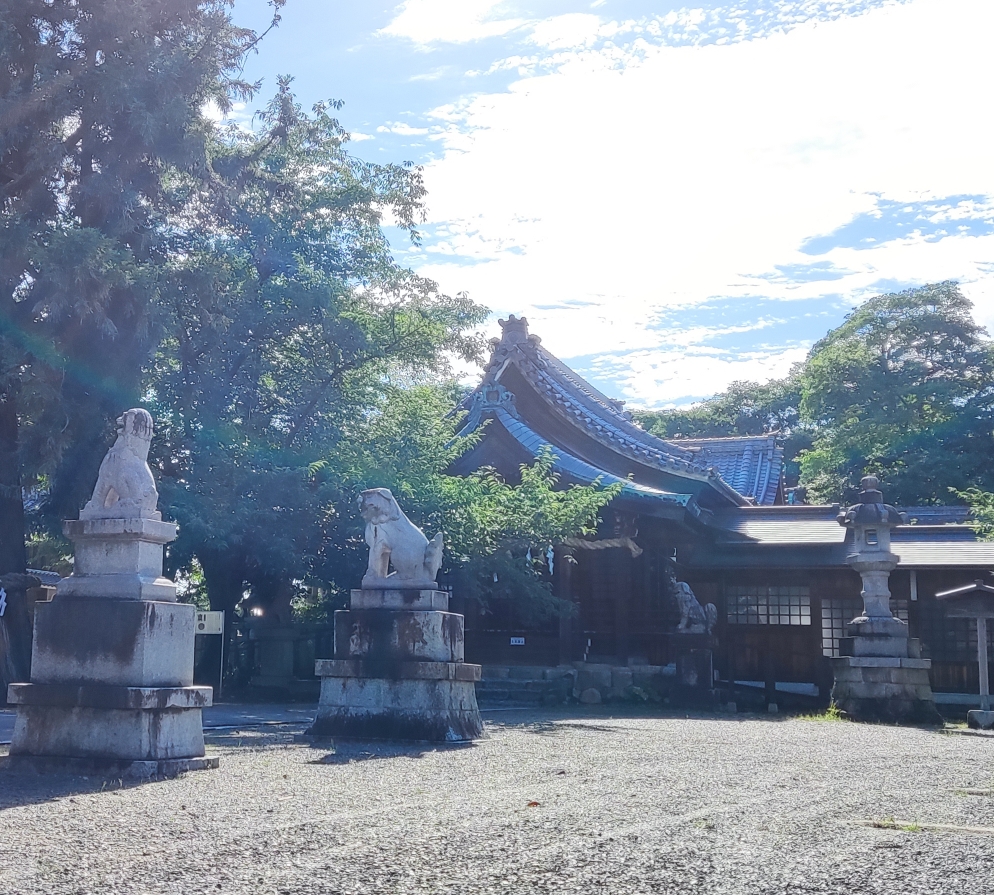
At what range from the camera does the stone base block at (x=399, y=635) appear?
10.2 meters

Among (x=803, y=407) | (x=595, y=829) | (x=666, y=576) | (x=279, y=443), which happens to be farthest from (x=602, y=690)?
(x=803, y=407)

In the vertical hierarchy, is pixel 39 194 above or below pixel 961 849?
above

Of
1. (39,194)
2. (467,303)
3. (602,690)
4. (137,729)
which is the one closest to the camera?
(137,729)

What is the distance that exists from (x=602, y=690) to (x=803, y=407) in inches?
688

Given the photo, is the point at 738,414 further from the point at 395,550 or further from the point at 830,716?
the point at 395,550

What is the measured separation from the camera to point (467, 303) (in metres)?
19.8

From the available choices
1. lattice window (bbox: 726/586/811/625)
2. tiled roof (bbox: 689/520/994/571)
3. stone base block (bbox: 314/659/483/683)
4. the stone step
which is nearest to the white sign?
the stone step

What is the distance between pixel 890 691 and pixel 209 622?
31.8ft

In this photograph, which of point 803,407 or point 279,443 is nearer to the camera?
point 279,443

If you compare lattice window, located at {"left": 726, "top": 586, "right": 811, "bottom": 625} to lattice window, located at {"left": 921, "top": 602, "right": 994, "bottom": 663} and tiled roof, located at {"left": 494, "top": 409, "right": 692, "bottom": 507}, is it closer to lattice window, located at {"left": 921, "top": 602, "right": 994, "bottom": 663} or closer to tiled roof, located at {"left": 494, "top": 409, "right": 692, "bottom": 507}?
lattice window, located at {"left": 921, "top": 602, "right": 994, "bottom": 663}

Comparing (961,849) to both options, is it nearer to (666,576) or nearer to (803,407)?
(666,576)

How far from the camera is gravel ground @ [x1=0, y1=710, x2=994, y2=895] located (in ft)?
14.5

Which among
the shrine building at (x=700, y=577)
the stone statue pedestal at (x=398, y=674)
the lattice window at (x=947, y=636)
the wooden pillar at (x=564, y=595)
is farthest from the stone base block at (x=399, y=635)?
the lattice window at (x=947, y=636)

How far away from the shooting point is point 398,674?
33.6 feet
